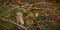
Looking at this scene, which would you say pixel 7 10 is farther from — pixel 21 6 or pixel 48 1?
pixel 48 1

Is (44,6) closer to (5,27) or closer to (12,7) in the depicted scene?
(12,7)

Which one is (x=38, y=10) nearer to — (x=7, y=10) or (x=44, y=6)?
(x=44, y=6)

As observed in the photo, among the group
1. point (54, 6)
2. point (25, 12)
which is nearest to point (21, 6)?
point (25, 12)

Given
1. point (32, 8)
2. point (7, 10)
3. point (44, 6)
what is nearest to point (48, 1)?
point (44, 6)

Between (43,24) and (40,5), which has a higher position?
(40,5)

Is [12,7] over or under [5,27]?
over

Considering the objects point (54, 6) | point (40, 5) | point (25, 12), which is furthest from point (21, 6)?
point (54, 6)
